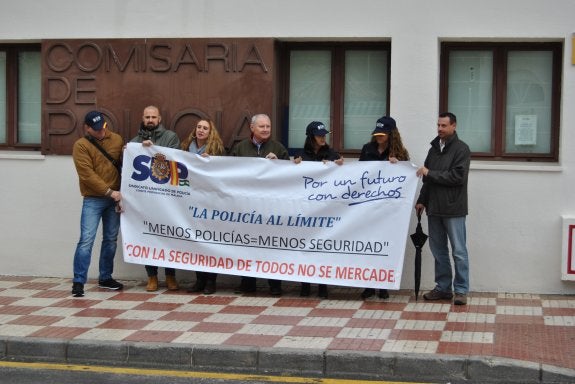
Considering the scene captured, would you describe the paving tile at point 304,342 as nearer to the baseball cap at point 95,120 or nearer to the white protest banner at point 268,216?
the white protest banner at point 268,216

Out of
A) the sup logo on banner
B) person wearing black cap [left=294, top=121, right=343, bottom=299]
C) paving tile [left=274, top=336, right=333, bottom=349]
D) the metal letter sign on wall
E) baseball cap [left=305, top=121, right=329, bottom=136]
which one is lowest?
paving tile [left=274, top=336, right=333, bottom=349]

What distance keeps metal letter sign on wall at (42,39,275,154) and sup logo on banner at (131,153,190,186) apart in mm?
714

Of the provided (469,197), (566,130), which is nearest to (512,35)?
(566,130)

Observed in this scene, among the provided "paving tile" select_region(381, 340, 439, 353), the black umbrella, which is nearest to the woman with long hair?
the black umbrella

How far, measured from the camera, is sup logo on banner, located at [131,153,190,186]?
10586 mm

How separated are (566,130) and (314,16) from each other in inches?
122

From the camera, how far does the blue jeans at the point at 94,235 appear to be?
1048 cm

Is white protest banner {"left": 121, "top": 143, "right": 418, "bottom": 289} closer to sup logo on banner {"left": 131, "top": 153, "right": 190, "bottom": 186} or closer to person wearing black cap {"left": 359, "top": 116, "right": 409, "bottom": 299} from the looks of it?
sup logo on banner {"left": 131, "top": 153, "right": 190, "bottom": 186}

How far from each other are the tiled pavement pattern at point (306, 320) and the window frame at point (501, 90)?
1.61 metres

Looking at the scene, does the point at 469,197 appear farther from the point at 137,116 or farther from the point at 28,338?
the point at 28,338

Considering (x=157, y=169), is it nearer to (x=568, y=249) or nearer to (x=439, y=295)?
(x=439, y=295)

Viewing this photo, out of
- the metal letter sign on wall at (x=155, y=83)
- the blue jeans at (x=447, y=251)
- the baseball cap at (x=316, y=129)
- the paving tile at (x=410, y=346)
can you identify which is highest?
the metal letter sign on wall at (x=155, y=83)

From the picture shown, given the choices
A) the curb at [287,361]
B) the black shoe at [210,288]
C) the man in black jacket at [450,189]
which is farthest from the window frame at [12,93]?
the man in black jacket at [450,189]

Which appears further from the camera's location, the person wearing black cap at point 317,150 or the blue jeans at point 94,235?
the blue jeans at point 94,235
